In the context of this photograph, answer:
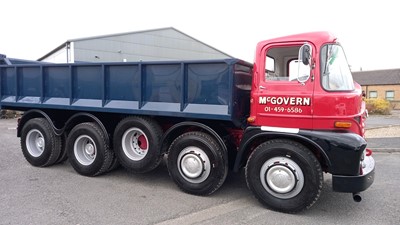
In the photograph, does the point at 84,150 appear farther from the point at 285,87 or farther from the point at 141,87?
the point at 285,87

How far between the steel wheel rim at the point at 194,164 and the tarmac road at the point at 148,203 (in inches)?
12.7

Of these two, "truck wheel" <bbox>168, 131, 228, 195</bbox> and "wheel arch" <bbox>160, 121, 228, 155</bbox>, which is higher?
"wheel arch" <bbox>160, 121, 228, 155</bbox>

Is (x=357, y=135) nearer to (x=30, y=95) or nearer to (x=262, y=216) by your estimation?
(x=262, y=216)

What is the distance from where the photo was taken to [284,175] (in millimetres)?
4340

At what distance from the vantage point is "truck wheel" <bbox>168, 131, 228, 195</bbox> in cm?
482

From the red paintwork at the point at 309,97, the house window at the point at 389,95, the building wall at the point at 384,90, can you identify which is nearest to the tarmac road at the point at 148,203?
the red paintwork at the point at 309,97

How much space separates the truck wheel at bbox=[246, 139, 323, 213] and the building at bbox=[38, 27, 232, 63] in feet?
66.4

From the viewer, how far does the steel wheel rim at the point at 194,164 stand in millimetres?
4898

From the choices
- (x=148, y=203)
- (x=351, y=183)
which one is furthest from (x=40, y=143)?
(x=351, y=183)

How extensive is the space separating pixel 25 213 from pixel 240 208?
3.01 meters

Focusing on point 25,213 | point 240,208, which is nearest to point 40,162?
point 25,213

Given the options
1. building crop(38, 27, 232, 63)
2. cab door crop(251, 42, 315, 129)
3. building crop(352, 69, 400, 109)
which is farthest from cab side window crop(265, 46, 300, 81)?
building crop(352, 69, 400, 109)

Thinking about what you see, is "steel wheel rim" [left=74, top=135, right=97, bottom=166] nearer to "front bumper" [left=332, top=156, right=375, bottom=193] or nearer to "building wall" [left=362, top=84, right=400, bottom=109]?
"front bumper" [left=332, top=156, right=375, bottom=193]

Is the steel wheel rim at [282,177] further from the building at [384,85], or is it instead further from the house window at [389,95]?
the house window at [389,95]
